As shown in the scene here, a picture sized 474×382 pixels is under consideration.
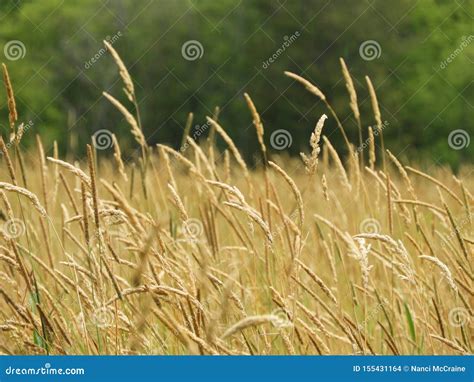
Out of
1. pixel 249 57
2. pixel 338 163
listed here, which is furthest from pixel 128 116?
pixel 249 57

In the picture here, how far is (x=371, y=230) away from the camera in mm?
2775

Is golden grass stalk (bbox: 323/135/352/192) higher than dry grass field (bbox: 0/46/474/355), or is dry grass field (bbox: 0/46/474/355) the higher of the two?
golden grass stalk (bbox: 323/135/352/192)

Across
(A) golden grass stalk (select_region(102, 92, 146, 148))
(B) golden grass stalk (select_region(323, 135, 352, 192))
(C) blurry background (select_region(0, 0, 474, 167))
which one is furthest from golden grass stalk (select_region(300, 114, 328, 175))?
(C) blurry background (select_region(0, 0, 474, 167))

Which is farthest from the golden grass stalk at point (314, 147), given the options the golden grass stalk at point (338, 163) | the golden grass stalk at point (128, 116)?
the golden grass stalk at point (128, 116)

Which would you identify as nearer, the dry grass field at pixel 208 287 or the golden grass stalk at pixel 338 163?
the dry grass field at pixel 208 287

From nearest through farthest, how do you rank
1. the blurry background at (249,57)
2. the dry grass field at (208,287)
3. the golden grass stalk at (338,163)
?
the dry grass field at (208,287) → the golden grass stalk at (338,163) → the blurry background at (249,57)

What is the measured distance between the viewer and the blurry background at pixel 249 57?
3.95 m

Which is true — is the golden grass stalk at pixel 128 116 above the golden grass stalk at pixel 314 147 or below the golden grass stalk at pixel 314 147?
below

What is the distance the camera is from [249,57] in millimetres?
8781

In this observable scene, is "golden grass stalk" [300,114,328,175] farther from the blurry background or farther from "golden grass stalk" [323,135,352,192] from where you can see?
the blurry background

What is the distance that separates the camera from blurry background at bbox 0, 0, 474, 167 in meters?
3.95

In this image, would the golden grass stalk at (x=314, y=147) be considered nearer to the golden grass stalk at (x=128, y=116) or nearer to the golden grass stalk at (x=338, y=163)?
the golden grass stalk at (x=338, y=163)
